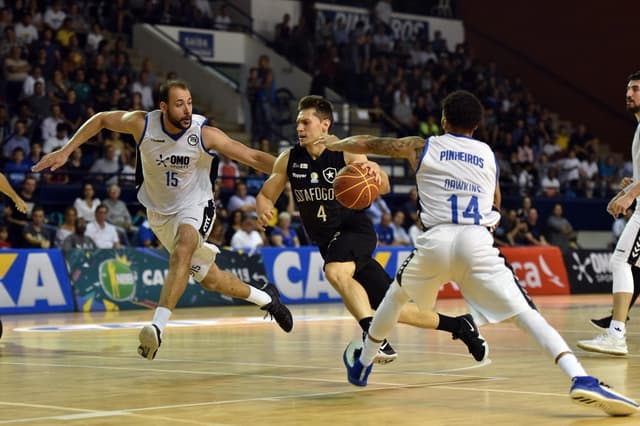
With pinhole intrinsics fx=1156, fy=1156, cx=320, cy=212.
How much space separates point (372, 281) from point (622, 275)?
94.3 inches

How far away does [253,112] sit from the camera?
25781mm

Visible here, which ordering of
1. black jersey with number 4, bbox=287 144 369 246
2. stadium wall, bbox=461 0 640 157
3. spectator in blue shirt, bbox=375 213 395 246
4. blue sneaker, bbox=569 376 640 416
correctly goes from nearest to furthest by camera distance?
blue sneaker, bbox=569 376 640 416
black jersey with number 4, bbox=287 144 369 246
spectator in blue shirt, bbox=375 213 395 246
stadium wall, bbox=461 0 640 157

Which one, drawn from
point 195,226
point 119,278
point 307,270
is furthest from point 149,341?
point 307,270

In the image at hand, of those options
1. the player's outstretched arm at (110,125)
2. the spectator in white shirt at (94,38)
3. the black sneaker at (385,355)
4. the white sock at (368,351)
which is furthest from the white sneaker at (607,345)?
the spectator in white shirt at (94,38)

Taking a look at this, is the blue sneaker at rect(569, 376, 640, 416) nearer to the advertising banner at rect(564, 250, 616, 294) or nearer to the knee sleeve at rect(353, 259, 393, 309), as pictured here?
the knee sleeve at rect(353, 259, 393, 309)

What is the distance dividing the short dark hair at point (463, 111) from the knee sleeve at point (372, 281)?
2.38 metres

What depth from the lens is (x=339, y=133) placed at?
87.6 feet

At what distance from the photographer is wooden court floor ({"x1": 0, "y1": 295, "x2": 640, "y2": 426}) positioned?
622 cm

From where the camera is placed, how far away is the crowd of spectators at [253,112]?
19.4 meters

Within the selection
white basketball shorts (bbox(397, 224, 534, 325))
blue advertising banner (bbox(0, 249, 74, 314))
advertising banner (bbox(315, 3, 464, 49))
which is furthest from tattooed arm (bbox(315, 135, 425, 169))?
advertising banner (bbox(315, 3, 464, 49))

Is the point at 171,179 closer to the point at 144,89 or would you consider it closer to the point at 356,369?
the point at 356,369

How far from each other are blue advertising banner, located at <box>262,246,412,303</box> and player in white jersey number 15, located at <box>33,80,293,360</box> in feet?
30.3

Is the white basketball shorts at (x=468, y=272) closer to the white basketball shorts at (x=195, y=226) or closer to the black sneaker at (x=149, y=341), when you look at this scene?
the black sneaker at (x=149, y=341)

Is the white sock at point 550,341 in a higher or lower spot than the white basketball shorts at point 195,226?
higher
